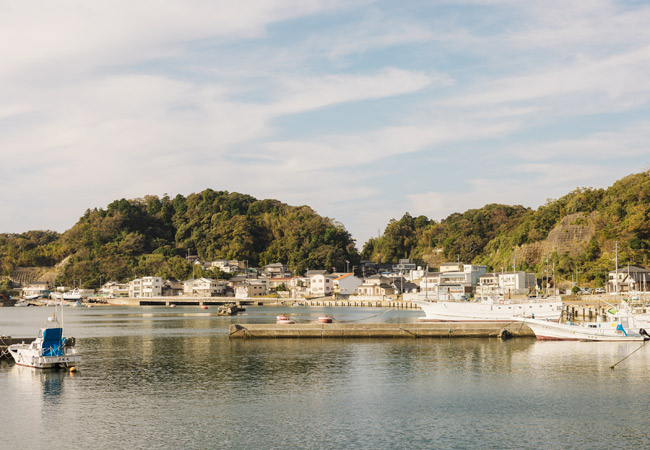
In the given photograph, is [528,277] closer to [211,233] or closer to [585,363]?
[585,363]

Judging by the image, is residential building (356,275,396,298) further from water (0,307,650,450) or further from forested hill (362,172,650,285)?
water (0,307,650,450)

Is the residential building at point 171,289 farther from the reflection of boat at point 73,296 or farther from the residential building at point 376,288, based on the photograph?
the residential building at point 376,288

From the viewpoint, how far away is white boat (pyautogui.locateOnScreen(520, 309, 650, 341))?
4544 centimetres

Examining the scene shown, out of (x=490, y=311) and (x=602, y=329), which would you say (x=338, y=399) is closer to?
(x=602, y=329)

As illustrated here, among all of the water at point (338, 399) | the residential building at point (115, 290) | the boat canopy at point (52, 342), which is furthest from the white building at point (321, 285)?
Answer: the boat canopy at point (52, 342)

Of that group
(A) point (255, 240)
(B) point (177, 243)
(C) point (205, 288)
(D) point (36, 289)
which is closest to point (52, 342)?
(C) point (205, 288)

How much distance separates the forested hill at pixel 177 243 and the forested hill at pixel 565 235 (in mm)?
32194

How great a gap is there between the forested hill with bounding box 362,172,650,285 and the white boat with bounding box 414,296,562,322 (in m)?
33.2

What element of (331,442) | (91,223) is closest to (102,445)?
(331,442)

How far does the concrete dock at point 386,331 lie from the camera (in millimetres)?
49344

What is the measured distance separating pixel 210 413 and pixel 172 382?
25.0ft

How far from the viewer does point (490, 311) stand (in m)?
59.2

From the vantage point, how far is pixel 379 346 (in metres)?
44.9

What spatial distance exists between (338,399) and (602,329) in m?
27.6
